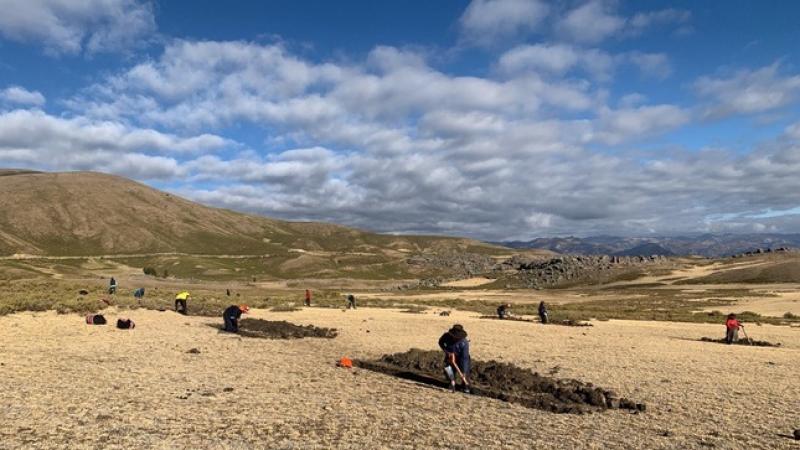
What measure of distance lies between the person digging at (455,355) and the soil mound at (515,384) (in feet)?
1.78

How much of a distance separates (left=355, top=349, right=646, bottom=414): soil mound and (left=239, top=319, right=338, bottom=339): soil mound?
811 cm

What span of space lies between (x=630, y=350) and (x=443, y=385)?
40.7ft

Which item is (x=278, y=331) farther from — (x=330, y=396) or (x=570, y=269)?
(x=570, y=269)

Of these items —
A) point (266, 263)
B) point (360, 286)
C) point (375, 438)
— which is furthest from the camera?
point (266, 263)

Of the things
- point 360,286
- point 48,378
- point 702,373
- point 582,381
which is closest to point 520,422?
point 582,381

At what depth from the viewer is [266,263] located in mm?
173750

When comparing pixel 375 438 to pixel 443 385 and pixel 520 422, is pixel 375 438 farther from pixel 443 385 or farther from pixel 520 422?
pixel 443 385

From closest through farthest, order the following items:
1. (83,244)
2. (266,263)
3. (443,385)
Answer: (443,385), (266,263), (83,244)

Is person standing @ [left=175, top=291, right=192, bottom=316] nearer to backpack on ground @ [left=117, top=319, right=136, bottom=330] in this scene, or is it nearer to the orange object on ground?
backpack on ground @ [left=117, top=319, right=136, bottom=330]

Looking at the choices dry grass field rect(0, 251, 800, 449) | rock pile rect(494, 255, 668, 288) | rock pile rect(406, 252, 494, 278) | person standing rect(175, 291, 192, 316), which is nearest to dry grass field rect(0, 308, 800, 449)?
dry grass field rect(0, 251, 800, 449)

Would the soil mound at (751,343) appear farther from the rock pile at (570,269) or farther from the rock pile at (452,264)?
the rock pile at (452,264)

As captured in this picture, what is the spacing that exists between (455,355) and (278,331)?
1528 centimetres

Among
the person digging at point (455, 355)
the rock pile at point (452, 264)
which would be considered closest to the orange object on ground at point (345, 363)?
the person digging at point (455, 355)

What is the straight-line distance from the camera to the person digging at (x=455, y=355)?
16359mm
